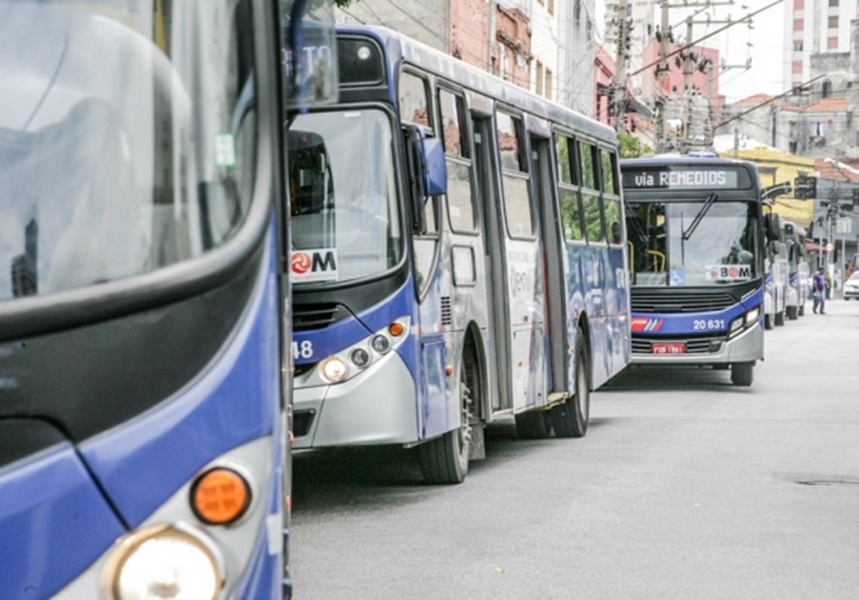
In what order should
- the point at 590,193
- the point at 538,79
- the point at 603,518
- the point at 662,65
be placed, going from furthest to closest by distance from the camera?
the point at 538,79 → the point at 662,65 → the point at 590,193 → the point at 603,518

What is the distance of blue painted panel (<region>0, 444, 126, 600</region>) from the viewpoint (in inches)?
148

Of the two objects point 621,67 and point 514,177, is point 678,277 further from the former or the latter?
point 621,67

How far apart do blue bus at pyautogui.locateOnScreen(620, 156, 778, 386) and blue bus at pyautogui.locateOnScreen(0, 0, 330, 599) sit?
19.7 meters

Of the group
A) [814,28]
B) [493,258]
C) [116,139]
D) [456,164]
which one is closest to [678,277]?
[493,258]

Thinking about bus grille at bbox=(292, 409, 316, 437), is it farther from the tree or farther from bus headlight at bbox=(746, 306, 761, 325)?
the tree

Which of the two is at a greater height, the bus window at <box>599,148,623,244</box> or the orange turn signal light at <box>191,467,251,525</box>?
the bus window at <box>599,148,623,244</box>

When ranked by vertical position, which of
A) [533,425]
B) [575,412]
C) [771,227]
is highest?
[771,227]

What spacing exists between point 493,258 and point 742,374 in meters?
11.8

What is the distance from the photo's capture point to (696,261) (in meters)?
24.3

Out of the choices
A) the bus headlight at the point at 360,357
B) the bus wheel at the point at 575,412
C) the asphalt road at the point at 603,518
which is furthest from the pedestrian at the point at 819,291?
the bus headlight at the point at 360,357

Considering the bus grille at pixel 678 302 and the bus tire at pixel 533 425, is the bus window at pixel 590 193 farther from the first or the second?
the bus grille at pixel 678 302

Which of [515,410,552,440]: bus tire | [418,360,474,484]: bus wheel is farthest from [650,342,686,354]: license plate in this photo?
[418,360,474,484]: bus wheel

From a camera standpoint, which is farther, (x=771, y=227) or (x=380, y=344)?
(x=771, y=227)

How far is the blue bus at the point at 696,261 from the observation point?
24.1 meters
